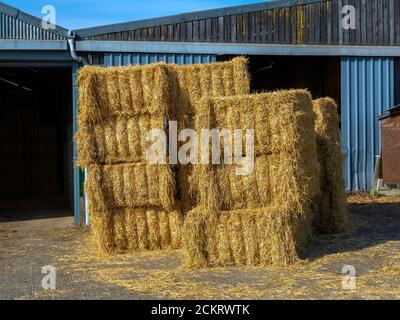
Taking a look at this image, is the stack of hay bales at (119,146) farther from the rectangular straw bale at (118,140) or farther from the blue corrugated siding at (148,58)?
the blue corrugated siding at (148,58)

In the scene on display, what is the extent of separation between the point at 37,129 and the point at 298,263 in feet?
53.5

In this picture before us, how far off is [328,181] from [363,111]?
5.05 metres

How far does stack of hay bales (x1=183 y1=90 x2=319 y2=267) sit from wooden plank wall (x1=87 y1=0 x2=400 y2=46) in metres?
5.34

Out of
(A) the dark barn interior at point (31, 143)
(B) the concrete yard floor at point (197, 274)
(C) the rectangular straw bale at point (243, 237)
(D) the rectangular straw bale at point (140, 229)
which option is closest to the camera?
(B) the concrete yard floor at point (197, 274)

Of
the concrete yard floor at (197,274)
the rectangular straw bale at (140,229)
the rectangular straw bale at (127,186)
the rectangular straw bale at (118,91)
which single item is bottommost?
the concrete yard floor at (197,274)

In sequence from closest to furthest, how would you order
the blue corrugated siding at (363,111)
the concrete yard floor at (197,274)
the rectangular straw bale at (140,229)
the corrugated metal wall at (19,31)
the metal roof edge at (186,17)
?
the concrete yard floor at (197,274) → the rectangular straw bale at (140,229) → the corrugated metal wall at (19,31) → the metal roof edge at (186,17) → the blue corrugated siding at (363,111)

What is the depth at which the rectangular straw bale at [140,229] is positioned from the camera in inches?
349

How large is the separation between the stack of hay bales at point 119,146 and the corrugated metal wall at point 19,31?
3.48 meters

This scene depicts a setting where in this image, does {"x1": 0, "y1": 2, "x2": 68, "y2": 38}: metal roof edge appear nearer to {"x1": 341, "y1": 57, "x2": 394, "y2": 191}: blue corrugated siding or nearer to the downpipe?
the downpipe

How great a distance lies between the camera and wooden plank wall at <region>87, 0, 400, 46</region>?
12.7m

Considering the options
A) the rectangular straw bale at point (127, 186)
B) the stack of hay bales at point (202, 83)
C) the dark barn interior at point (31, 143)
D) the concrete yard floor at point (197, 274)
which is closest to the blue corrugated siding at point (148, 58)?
the stack of hay bales at point (202, 83)

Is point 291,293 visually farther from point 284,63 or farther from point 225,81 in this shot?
Answer: point 284,63

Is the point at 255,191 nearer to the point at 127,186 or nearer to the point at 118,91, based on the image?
the point at 127,186

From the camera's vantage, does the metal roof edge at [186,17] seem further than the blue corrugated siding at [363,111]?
No
